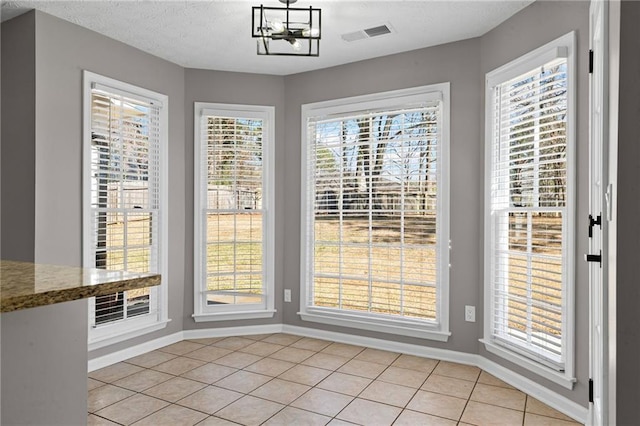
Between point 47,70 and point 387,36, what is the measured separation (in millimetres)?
2549

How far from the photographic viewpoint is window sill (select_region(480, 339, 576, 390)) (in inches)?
107

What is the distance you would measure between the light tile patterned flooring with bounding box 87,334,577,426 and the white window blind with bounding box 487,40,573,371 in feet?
1.49

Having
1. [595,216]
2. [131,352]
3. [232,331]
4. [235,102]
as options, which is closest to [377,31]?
[235,102]

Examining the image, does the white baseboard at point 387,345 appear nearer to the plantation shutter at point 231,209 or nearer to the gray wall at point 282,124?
the gray wall at point 282,124

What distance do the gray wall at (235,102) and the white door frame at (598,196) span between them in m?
2.79

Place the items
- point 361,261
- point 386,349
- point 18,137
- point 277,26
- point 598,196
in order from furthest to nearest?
1. point 361,261
2. point 386,349
3. point 18,137
4. point 277,26
5. point 598,196

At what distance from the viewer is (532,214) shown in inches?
119

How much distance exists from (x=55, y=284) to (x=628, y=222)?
1.72 meters

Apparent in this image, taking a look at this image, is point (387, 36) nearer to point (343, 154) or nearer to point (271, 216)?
point (343, 154)

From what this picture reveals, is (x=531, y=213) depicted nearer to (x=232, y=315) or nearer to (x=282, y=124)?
(x=282, y=124)

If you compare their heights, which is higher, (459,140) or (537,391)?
(459,140)

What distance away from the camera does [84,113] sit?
11.1ft

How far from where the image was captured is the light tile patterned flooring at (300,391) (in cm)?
265

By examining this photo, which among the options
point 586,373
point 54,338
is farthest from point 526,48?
point 54,338
